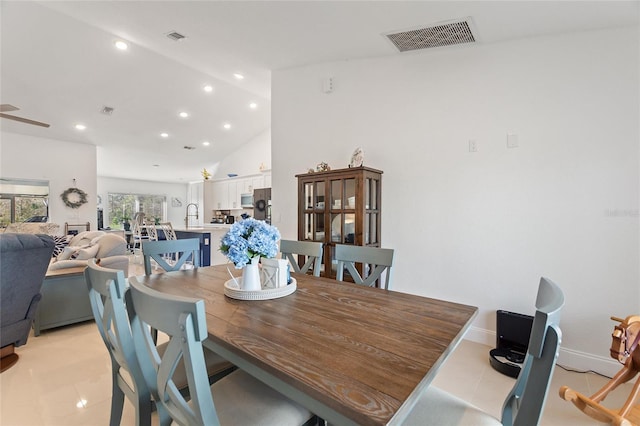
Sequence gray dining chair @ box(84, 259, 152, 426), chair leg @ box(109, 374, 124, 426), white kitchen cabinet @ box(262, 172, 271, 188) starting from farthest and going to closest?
white kitchen cabinet @ box(262, 172, 271, 188)
chair leg @ box(109, 374, 124, 426)
gray dining chair @ box(84, 259, 152, 426)

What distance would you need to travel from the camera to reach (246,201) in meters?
7.72

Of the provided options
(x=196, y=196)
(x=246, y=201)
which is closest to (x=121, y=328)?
(x=246, y=201)

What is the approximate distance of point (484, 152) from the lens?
2.69m

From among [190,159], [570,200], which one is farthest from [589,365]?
[190,159]

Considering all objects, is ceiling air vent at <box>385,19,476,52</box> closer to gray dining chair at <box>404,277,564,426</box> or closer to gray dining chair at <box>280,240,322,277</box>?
gray dining chair at <box>280,240,322,277</box>

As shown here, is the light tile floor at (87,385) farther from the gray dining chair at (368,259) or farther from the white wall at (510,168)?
the gray dining chair at (368,259)

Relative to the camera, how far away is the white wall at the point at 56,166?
606cm

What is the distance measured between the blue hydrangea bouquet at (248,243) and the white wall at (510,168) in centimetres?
188

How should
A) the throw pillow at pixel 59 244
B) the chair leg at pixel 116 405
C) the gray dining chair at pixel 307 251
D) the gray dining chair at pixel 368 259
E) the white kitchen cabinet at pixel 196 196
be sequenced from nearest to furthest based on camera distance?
the chair leg at pixel 116 405 → the gray dining chair at pixel 368 259 → the gray dining chair at pixel 307 251 → the throw pillow at pixel 59 244 → the white kitchen cabinet at pixel 196 196

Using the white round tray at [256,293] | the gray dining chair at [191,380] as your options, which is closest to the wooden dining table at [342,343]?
the white round tray at [256,293]

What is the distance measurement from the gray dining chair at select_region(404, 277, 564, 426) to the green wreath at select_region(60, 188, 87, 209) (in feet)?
27.1

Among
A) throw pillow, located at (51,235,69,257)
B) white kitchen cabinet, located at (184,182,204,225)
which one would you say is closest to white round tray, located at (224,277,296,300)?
throw pillow, located at (51,235,69,257)

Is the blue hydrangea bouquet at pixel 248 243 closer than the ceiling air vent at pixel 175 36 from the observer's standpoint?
Yes

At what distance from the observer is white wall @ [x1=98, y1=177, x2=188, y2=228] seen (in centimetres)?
974
